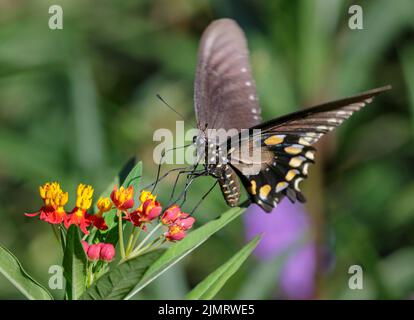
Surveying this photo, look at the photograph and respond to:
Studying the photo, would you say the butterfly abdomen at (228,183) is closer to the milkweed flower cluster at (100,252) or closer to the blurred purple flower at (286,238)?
the milkweed flower cluster at (100,252)

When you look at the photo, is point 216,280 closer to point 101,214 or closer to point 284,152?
point 101,214

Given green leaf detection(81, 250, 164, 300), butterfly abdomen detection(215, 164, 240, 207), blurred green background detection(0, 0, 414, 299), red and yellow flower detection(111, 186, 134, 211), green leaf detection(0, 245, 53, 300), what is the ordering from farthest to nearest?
blurred green background detection(0, 0, 414, 299) < butterfly abdomen detection(215, 164, 240, 207) < red and yellow flower detection(111, 186, 134, 211) < green leaf detection(0, 245, 53, 300) < green leaf detection(81, 250, 164, 300)

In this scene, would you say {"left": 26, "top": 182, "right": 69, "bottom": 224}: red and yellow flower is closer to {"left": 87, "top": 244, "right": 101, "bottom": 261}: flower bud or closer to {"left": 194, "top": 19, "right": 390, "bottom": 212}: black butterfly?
{"left": 87, "top": 244, "right": 101, "bottom": 261}: flower bud

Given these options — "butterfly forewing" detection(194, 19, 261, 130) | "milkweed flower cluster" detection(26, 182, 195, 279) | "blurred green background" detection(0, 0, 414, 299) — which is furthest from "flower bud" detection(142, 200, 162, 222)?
"blurred green background" detection(0, 0, 414, 299)

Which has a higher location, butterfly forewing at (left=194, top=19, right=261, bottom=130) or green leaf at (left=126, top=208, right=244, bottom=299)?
butterfly forewing at (left=194, top=19, right=261, bottom=130)

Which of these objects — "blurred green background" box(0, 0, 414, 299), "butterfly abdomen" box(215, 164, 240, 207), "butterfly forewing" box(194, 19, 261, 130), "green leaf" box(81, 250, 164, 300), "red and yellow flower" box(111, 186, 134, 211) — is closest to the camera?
"green leaf" box(81, 250, 164, 300)

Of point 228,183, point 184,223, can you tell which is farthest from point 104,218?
point 228,183
